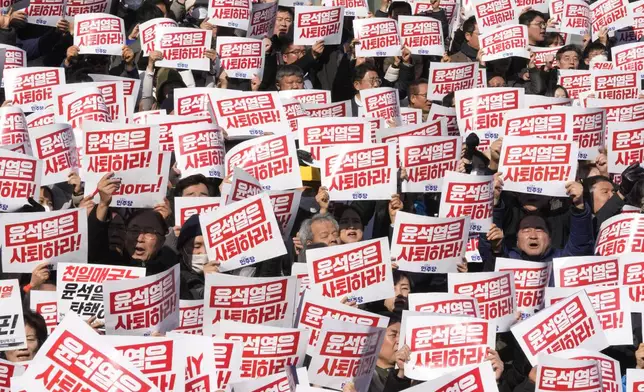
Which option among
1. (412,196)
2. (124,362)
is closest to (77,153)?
(412,196)

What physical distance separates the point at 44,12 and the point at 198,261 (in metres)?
4.38

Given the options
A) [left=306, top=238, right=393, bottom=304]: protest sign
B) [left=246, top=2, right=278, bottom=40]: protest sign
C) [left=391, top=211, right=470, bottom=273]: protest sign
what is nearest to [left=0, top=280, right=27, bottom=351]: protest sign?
[left=306, top=238, right=393, bottom=304]: protest sign

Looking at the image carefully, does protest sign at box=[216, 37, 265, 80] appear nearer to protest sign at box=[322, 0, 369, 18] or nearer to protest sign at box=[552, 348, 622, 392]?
protest sign at box=[322, 0, 369, 18]

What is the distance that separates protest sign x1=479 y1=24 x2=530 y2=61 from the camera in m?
15.1

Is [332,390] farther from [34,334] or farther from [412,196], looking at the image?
[412,196]

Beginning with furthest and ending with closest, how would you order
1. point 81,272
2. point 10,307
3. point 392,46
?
point 392,46 → point 81,272 → point 10,307

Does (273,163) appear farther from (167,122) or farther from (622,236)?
(622,236)

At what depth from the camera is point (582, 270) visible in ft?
35.5

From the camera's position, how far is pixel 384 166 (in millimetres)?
11820

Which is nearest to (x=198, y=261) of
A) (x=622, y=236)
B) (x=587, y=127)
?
(x=622, y=236)

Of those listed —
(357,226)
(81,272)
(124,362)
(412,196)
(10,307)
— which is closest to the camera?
(124,362)

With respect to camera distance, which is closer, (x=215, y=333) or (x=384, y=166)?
(x=215, y=333)

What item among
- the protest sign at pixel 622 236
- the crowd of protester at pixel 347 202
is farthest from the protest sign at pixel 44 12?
the protest sign at pixel 622 236

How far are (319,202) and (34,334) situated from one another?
3.10 m
